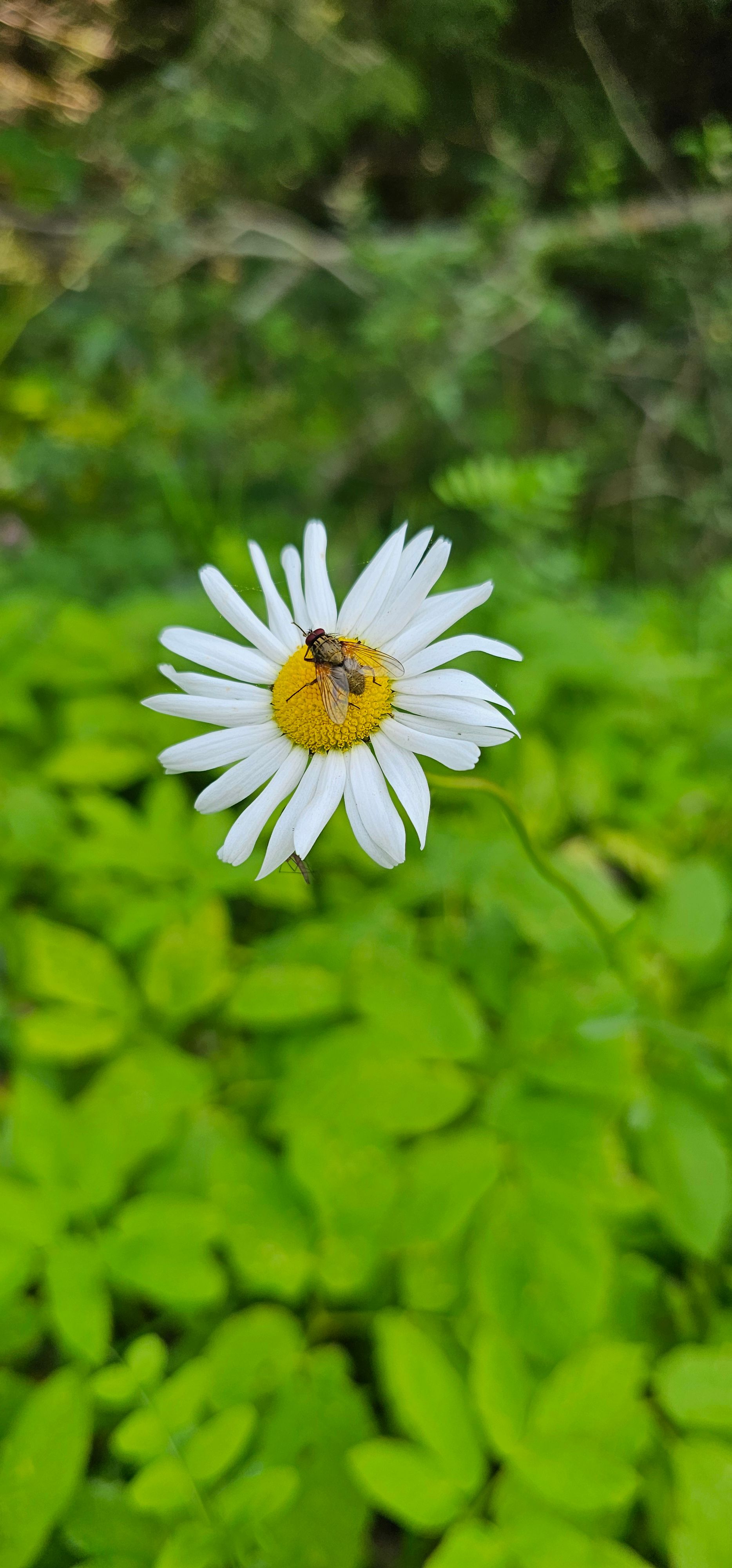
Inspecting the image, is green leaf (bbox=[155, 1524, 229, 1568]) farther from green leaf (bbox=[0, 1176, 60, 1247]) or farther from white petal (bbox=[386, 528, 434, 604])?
white petal (bbox=[386, 528, 434, 604])

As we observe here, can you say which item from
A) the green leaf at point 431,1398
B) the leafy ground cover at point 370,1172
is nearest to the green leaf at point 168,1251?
the leafy ground cover at point 370,1172

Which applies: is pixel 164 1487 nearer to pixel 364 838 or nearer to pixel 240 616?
pixel 364 838

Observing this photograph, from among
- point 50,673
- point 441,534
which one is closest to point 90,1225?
point 50,673

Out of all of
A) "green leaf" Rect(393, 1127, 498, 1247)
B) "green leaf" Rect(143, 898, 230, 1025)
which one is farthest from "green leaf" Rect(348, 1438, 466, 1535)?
"green leaf" Rect(143, 898, 230, 1025)

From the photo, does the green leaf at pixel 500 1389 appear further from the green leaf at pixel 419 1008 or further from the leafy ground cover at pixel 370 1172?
the green leaf at pixel 419 1008

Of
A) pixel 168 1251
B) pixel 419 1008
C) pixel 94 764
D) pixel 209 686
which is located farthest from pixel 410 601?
pixel 94 764

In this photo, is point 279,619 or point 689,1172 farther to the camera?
point 689,1172
